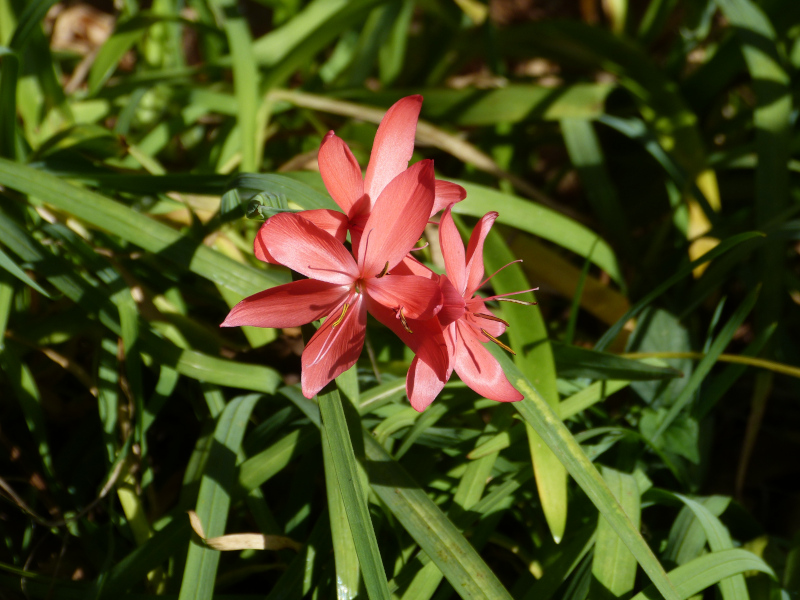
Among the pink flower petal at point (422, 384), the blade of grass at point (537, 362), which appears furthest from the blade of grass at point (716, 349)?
the pink flower petal at point (422, 384)

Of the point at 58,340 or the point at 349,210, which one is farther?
the point at 58,340

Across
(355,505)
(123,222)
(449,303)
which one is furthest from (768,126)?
(123,222)

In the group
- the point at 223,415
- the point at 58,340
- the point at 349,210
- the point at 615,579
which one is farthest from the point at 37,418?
the point at 615,579

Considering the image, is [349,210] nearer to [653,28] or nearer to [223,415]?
[223,415]

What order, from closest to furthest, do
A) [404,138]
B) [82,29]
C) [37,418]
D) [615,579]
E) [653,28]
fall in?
[404,138] → [615,579] → [37,418] → [653,28] → [82,29]

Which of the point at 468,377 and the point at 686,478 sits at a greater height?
the point at 468,377

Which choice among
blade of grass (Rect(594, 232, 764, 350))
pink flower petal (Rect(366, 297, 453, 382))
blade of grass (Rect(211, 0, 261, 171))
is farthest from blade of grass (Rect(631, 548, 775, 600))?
blade of grass (Rect(211, 0, 261, 171))
